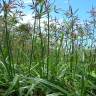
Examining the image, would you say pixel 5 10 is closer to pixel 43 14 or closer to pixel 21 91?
pixel 43 14

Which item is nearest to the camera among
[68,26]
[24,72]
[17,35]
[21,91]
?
[21,91]

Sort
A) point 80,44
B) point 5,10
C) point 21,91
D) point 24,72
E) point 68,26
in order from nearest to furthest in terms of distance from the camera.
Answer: point 21,91, point 5,10, point 24,72, point 68,26, point 80,44

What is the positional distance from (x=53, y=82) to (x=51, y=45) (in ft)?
5.02

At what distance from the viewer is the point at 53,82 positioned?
3561mm

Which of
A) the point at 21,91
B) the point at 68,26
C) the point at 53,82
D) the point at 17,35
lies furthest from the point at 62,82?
the point at 17,35

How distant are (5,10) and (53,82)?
2.82ft

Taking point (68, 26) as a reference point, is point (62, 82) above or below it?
below

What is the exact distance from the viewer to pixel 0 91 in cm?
347

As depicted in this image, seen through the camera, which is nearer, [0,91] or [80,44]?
[0,91]

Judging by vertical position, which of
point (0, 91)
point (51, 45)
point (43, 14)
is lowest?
point (0, 91)

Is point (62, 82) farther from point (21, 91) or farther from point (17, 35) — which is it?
point (17, 35)

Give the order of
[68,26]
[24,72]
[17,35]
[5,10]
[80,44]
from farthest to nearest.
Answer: [17,35] → [80,44] → [68,26] → [24,72] → [5,10]

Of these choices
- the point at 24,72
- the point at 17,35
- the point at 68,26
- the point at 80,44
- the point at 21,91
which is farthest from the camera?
the point at 17,35

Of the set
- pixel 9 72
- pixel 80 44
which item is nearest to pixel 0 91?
pixel 9 72
